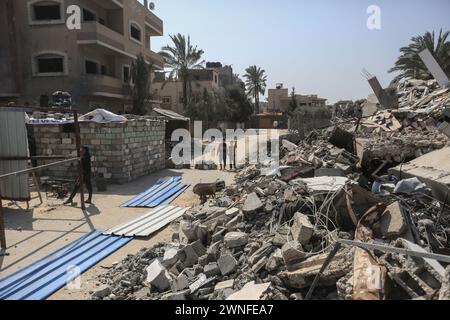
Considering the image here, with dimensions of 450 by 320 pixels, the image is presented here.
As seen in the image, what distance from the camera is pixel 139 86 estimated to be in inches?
1038

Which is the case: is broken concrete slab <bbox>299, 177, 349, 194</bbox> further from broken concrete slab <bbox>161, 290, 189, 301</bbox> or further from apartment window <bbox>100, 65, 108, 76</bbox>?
apartment window <bbox>100, 65, 108, 76</bbox>

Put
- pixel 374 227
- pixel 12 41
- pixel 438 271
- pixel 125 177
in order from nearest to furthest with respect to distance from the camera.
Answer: pixel 438 271 → pixel 374 227 → pixel 125 177 → pixel 12 41

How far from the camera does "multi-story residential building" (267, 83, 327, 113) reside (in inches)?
2751

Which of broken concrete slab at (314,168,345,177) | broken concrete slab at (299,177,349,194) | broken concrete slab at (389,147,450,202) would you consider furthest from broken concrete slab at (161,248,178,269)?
broken concrete slab at (389,147,450,202)

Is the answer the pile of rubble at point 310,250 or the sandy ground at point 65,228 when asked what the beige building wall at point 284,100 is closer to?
the sandy ground at point 65,228

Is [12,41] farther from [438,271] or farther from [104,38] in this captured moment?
[438,271]

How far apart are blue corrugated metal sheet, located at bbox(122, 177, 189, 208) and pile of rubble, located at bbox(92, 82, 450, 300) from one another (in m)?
3.53

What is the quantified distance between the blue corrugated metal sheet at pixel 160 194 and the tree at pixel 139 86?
13674 millimetres

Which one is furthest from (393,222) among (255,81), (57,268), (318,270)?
(255,81)

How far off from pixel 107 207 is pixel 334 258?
296 inches

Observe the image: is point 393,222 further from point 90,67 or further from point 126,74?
point 126,74

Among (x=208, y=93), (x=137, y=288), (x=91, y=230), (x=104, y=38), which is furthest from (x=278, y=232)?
(x=208, y=93)

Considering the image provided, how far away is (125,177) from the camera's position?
13539 mm
